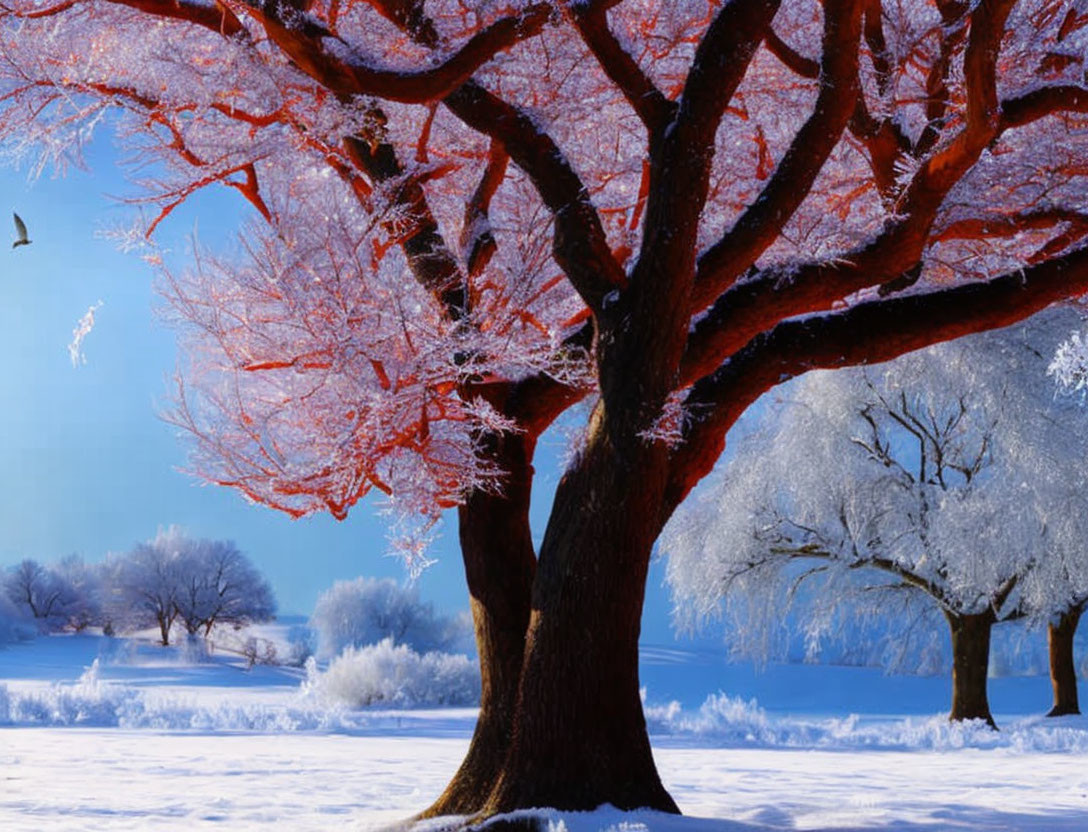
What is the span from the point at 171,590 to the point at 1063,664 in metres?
26.2

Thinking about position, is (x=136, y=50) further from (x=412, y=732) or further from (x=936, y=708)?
(x=936, y=708)

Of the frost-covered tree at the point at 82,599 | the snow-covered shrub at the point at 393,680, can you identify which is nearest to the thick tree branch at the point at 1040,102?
the snow-covered shrub at the point at 393,680

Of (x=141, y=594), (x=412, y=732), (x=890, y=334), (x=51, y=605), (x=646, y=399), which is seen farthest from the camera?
(x=51, y=605)

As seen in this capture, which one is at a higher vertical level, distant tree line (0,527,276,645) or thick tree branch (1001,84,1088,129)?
thick tree branch (1001,84,1088,129)

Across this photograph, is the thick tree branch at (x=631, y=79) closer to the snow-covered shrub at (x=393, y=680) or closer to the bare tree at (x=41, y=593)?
the snow-covered shrub at (x=393, y=680)

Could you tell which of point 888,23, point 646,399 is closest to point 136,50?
point 646,399

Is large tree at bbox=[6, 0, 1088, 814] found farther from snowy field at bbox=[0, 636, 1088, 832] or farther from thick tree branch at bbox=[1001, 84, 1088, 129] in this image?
snowy field at bbox=[0, 636, 1088, 832]

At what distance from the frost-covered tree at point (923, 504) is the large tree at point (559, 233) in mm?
5846

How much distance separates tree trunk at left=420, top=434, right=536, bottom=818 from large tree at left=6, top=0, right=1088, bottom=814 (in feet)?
0.07

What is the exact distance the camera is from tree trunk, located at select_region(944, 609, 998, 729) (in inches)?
568

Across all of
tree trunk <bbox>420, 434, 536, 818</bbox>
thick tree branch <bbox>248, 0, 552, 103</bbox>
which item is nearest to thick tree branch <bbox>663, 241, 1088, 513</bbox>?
tree trunk <bbox>420, 434, 536, 818</bbox>

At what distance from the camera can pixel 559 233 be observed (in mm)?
6137

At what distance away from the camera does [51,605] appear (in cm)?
3556

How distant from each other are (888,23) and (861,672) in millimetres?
16464
